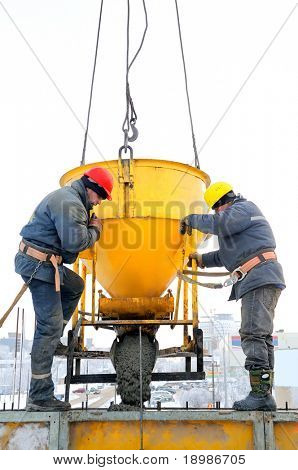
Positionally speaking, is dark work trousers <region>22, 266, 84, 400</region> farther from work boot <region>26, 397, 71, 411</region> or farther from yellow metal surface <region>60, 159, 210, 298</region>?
yellow metal surface <region>60, 159, 210, 298</region>

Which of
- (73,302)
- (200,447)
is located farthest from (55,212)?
(200,447)

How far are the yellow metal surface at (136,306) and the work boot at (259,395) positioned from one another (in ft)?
4.01

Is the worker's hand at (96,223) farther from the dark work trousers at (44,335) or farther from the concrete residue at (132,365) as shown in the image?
the concrete residue at (132,365)

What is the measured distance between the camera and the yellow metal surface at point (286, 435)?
9.47 ft

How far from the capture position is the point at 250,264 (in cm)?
369

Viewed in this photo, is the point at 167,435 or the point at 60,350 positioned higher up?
the point at 60,350

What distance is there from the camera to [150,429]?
298 centimetres

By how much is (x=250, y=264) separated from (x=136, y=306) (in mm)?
1270

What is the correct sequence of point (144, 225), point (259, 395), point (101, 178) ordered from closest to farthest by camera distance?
point (259, 395) < point (101, 178) < point (144, 225)

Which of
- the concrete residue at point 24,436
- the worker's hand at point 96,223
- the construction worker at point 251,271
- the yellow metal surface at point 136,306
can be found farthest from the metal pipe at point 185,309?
the concrete residue at point 24,436

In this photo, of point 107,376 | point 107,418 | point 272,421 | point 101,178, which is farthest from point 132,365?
point 101,178

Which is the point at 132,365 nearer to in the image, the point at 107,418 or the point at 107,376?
the point at 107,376

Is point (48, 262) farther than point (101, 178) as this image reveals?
No

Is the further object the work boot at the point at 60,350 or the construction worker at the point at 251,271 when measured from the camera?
the work boot at the point at 60,350
